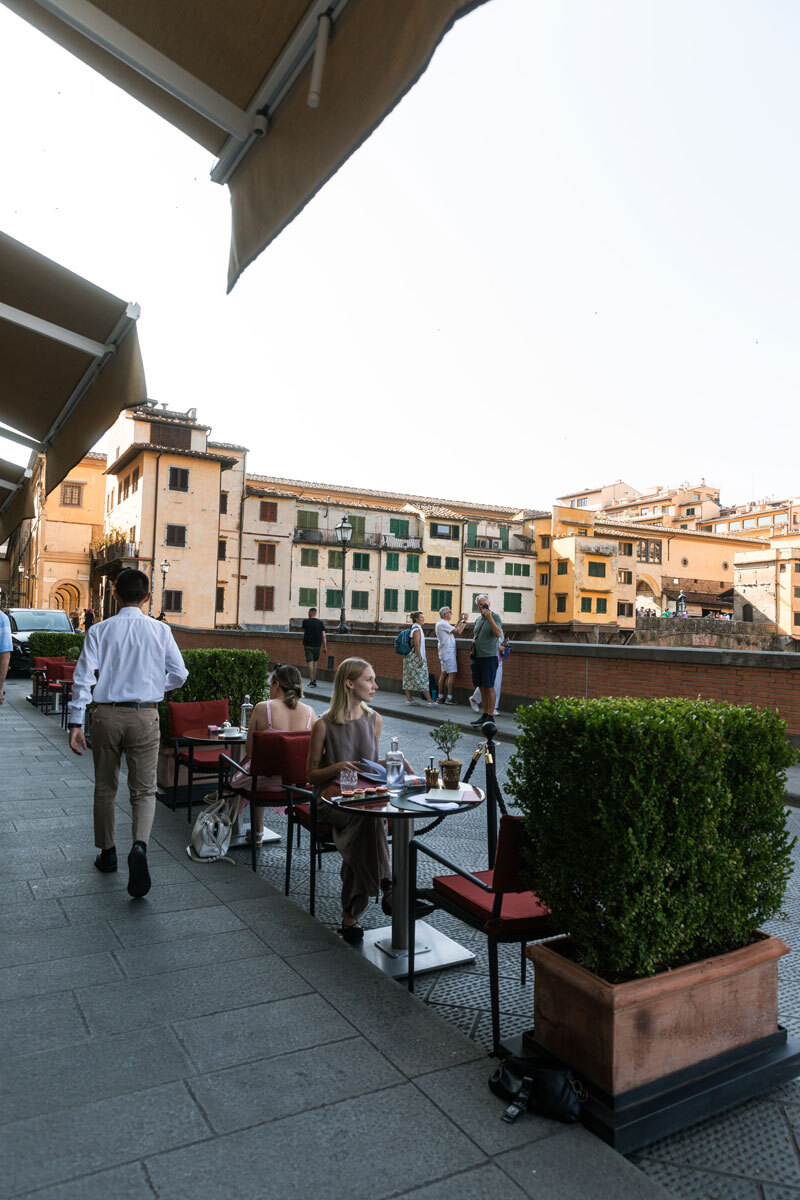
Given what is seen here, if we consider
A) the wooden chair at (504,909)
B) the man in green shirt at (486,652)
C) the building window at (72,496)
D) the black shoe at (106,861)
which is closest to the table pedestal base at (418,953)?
the wooden chair at (504,909)

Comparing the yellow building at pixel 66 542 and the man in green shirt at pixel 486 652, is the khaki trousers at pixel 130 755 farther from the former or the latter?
the yellow building at pixel 66 542

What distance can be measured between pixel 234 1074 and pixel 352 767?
179 centimetres

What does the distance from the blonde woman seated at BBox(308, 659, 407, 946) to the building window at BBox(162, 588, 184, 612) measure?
39687mm

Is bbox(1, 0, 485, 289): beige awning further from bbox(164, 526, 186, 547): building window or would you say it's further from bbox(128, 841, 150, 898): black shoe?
bbox(164, 526, 186, 547): building window

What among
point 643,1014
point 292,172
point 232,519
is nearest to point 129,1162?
point 643,1014

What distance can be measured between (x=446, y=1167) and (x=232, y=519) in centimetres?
4798

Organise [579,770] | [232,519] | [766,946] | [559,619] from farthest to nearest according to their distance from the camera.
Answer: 1. [559,619]
2. [232,519]
3. [766,946]
4. [579,770]

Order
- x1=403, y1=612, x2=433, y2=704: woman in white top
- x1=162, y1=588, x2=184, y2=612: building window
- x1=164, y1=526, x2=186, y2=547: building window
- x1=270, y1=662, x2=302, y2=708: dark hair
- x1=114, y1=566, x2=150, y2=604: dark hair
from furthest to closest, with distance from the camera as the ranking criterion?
x1=164, y1=526, x2=186, y2=547: building window
x1=162, y1=588, x2=184, y2=612: building window
x1=403, y1=612, x2=433, y2=704: woman in white top
x1=270, y1=662, x2=302, y2=708: dark hair
x1=114, y1=566, x2=150, y2=604: dark hair

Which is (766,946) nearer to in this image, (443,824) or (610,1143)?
(610,1143)

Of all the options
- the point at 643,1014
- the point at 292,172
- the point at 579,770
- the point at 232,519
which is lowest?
the point at 643,1014

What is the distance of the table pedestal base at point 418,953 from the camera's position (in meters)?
3.78

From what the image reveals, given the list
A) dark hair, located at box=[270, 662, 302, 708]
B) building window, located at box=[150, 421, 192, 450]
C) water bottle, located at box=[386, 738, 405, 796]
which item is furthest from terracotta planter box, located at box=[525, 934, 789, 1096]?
building window, located at box=[150, 421, 192, 450]

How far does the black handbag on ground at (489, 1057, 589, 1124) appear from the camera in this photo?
2516 millimetres

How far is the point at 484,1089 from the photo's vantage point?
105 inches
